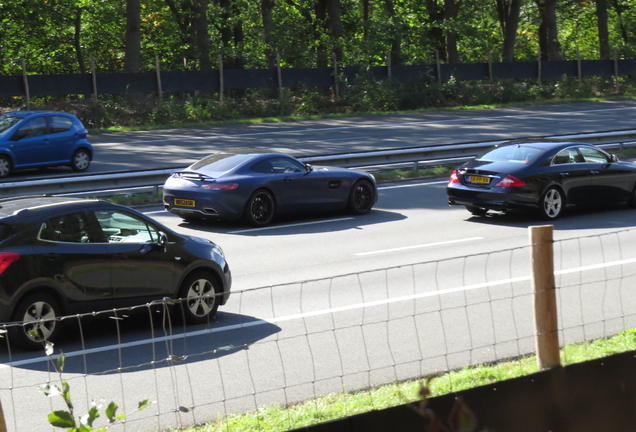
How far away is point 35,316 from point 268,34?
37.8 m

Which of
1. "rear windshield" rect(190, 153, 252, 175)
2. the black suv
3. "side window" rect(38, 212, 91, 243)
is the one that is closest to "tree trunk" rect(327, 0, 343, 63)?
"rear windshield" rect(190, 153, 252, 175)

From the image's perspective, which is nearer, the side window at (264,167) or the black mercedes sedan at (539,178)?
the black mercedes sedan at (539,178)

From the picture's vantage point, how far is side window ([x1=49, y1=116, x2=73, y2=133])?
22203 millimetres

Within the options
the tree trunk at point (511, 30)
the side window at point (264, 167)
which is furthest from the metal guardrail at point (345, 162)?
the tree trunk at point (511, 30)

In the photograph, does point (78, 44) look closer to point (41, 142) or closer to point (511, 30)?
point (511, 30)

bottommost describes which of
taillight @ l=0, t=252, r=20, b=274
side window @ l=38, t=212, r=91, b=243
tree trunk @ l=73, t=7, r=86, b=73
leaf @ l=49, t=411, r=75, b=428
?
taillight @ l=0, t=252, r=20, b=274

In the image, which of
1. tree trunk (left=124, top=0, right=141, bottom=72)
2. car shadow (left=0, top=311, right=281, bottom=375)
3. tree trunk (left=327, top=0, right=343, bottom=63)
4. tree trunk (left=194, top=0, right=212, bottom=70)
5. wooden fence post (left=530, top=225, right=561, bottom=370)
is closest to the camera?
wooden fence post (left=530, top=225, right=561, bottom=370)

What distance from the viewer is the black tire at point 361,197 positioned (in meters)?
16.9

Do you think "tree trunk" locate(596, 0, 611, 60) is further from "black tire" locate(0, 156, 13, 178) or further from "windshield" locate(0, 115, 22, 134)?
"black tire" locate(0, 156, 13, 178)

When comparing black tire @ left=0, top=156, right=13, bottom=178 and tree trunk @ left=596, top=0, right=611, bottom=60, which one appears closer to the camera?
black tire @ left=0, top=156, right=13, bottom=178

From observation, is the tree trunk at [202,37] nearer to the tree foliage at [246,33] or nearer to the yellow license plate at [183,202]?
the tree foliage at [246,33]

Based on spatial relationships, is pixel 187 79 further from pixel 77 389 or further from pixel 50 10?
pixel 77 389

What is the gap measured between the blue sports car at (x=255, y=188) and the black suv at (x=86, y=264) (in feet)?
18.6

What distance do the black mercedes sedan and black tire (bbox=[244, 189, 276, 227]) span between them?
3.29 m
